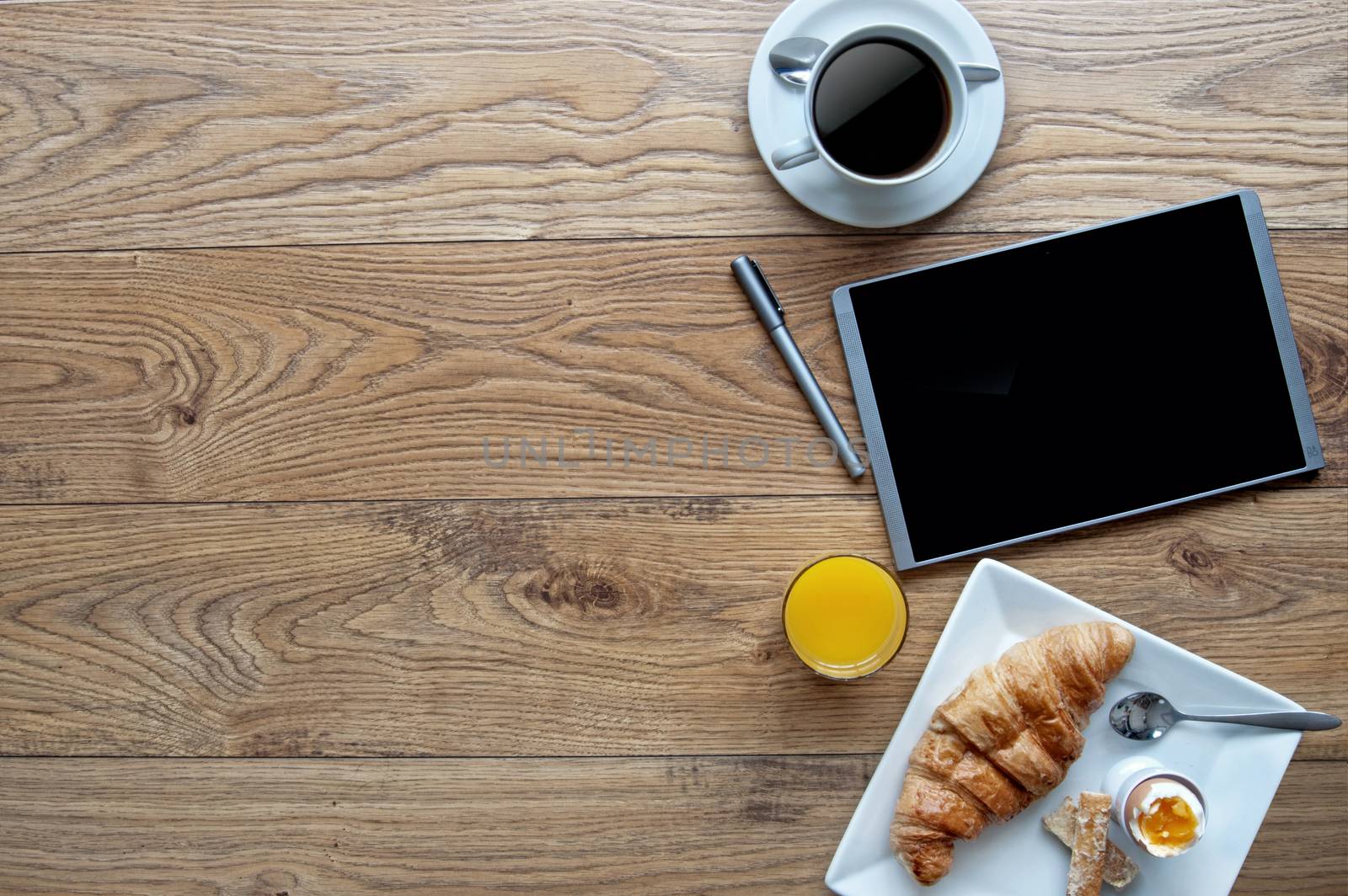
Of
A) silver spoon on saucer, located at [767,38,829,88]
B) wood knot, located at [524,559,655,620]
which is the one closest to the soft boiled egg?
wood knot, located at [524,559,655,620]

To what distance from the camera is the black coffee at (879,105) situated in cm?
91

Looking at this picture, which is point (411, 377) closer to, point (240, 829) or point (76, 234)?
point (76, 234)

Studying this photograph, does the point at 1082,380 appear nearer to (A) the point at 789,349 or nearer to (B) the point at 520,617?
(A) the point at 789,349

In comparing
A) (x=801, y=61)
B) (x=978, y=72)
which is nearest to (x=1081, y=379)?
(x=978, y=72)

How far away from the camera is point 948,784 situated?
0.93 metres

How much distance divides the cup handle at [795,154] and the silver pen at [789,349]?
0.11 metres

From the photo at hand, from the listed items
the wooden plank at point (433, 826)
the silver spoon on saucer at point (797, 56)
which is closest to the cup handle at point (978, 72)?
the silver spoon on saucer at point (797, 56)

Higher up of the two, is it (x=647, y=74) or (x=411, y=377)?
(x=647, y=74)

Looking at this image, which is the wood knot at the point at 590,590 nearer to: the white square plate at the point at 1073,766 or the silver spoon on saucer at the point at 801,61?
the white square plate at the point at 1073,766

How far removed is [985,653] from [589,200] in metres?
0.65

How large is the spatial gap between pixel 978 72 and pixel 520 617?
2.43ft

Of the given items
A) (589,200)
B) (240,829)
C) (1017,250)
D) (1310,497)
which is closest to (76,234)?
(589,200)

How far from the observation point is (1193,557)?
1.00 metres

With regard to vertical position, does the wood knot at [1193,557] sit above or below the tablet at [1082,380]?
below
